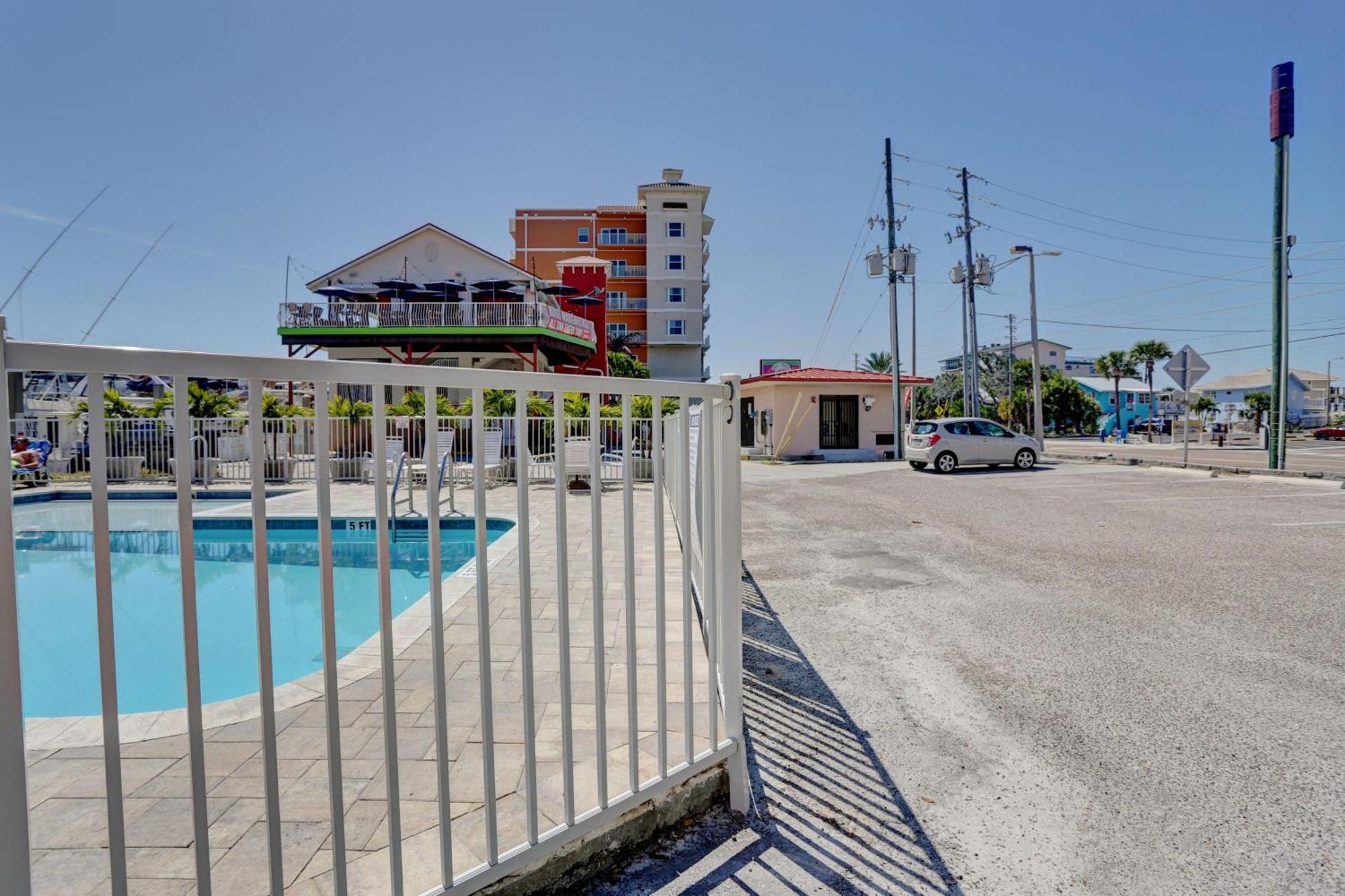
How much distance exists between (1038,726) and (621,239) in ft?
145

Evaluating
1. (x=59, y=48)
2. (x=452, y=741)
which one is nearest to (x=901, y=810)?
(x=452, y=741)

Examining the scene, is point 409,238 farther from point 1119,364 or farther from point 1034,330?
point 1119,364

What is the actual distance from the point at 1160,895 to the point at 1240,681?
209 centimetres

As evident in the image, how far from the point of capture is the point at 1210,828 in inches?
79.6

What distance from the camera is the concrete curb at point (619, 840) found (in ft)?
5.64

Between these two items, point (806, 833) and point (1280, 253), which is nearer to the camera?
point (806, 833)

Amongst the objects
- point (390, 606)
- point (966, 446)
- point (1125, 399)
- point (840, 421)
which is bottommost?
point (966, 446)

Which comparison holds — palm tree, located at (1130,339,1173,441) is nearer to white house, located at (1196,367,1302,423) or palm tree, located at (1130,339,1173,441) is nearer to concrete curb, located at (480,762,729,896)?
white house, located at (1196,367,1302,423)

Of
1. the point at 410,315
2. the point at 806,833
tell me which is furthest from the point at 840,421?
the point at 806,833

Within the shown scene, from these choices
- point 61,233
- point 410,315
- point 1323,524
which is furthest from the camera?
point 410,315

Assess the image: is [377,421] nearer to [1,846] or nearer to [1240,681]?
[1,846]

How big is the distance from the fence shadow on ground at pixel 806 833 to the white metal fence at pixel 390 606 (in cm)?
17

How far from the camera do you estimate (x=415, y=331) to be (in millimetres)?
25562

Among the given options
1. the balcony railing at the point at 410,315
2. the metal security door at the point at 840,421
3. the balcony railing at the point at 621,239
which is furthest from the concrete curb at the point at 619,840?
the balcony railing at the point at 621,239
